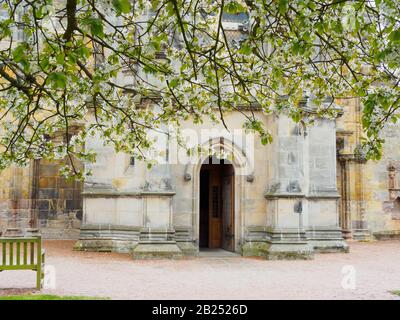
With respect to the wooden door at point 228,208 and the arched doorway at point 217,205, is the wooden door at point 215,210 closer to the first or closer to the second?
the arched doorway at point 217,205

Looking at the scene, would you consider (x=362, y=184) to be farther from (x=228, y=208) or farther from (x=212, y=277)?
(x=212, y=277)

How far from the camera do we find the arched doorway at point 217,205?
16.7 metres

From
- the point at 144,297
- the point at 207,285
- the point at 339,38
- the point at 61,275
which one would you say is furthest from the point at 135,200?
the point at 339,38

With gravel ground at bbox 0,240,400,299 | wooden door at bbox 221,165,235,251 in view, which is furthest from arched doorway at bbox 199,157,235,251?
gravel ground at bbox 0,240,400,299

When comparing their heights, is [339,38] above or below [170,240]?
above

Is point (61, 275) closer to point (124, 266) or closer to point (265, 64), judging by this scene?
point (124, 266)

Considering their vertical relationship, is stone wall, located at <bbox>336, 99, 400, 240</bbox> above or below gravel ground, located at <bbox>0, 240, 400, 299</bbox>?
above

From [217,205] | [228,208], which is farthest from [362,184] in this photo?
[228,208]

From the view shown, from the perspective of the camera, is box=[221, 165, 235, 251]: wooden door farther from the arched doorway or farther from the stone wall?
the stone wall

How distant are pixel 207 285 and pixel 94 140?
795cm

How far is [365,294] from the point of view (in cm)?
942

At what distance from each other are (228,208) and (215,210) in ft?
3.99

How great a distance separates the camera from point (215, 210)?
18.1 meters

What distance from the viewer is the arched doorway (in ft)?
54.8
